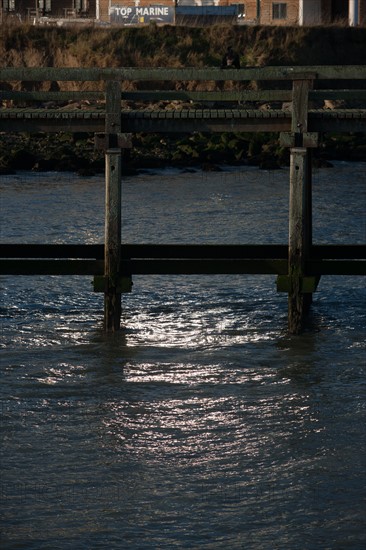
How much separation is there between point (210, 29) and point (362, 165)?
19770 mm

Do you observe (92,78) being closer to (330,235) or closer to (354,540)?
(354,540)

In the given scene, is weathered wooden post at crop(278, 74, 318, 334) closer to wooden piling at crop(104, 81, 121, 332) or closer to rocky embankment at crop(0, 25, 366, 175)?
wooden piling at crop(104, 81, 121, 332)

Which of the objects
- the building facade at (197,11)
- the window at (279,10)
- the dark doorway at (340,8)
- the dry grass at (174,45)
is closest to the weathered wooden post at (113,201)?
the dry grass at (174,45)

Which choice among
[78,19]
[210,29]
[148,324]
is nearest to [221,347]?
[148,324]

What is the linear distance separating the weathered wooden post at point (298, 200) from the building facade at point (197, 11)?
45800mm

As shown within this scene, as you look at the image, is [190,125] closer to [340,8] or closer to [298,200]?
[298,200]

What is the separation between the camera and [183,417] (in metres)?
10.9

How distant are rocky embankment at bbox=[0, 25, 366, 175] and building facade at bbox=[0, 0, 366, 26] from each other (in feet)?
10.8

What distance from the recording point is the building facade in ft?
195

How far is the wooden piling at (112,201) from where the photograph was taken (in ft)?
43.1

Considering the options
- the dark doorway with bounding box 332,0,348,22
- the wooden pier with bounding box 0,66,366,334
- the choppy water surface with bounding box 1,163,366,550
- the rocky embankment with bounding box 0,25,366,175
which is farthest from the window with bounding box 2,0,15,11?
the wooden pier with bounding box 0,66,366,334

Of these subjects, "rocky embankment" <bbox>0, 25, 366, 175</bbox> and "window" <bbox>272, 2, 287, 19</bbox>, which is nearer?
"rocky embankment" <bbox>0, 25, 366, 175</bbox>

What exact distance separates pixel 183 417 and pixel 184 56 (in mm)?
43197

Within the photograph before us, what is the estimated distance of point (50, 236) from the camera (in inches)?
858
